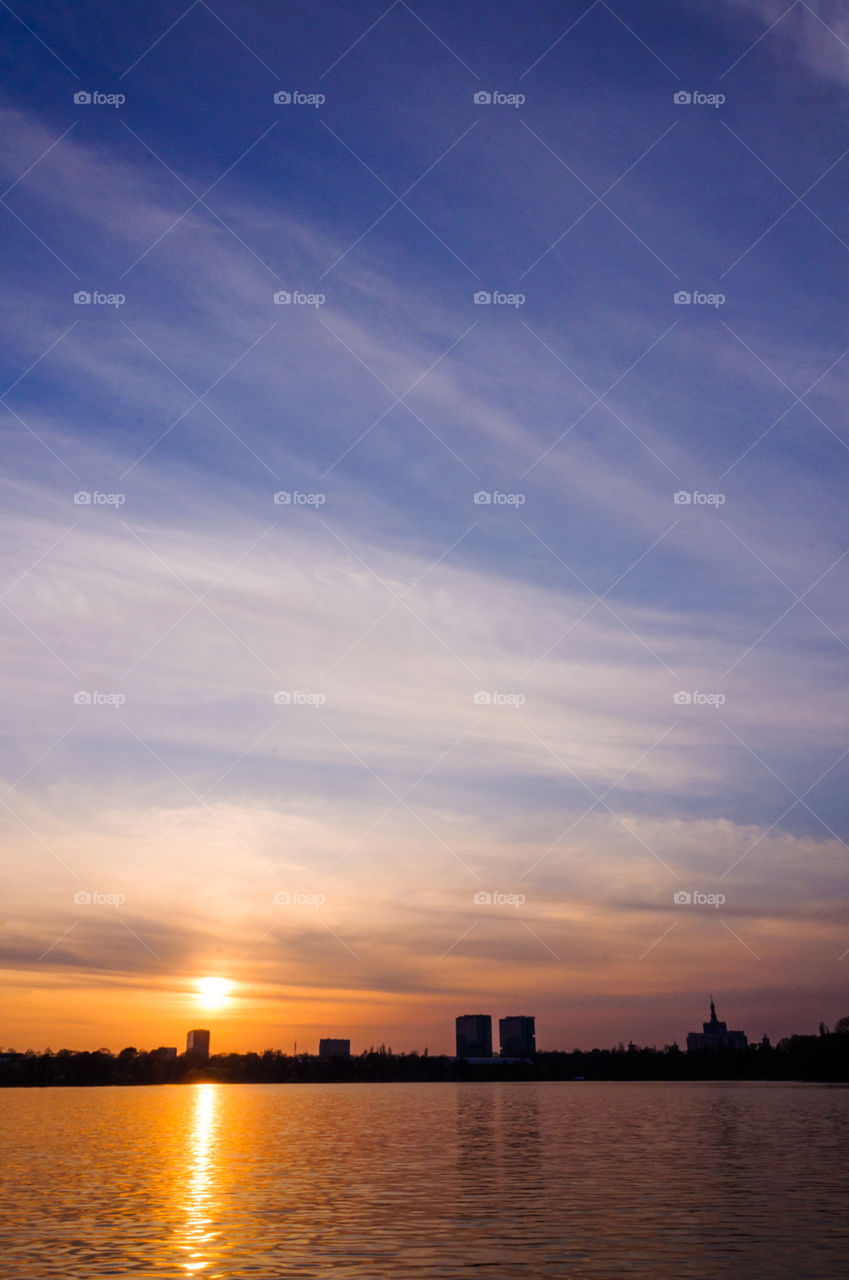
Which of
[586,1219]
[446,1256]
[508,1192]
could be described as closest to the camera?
[446,1256]

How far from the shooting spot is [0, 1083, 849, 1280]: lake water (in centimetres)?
3894

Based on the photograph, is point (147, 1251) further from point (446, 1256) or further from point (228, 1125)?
point (228, 1125)

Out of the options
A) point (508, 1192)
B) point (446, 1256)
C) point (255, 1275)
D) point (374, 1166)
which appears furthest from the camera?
point (374, 1166)

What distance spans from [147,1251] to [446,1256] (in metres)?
12.1

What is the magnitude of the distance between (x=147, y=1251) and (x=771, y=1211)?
29.5 metres

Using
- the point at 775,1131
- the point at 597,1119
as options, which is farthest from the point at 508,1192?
the point at 597,1119

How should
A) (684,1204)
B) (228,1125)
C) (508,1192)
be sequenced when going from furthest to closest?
(228,1125), (508,1192), (684,1204)

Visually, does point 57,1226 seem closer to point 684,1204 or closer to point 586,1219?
point 586,1219

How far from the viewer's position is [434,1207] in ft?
174

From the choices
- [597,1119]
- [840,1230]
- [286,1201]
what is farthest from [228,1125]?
[840,1230]

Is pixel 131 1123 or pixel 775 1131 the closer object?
pixel 775 1131

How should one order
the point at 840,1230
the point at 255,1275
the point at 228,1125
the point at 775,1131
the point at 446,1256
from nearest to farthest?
the point at 255,1275
the point at 446,1256
the point at 840,1230
the point at 775,1131
the point at 228,1125

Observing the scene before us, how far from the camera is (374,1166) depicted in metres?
76.3

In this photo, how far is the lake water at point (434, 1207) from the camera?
38.9m
